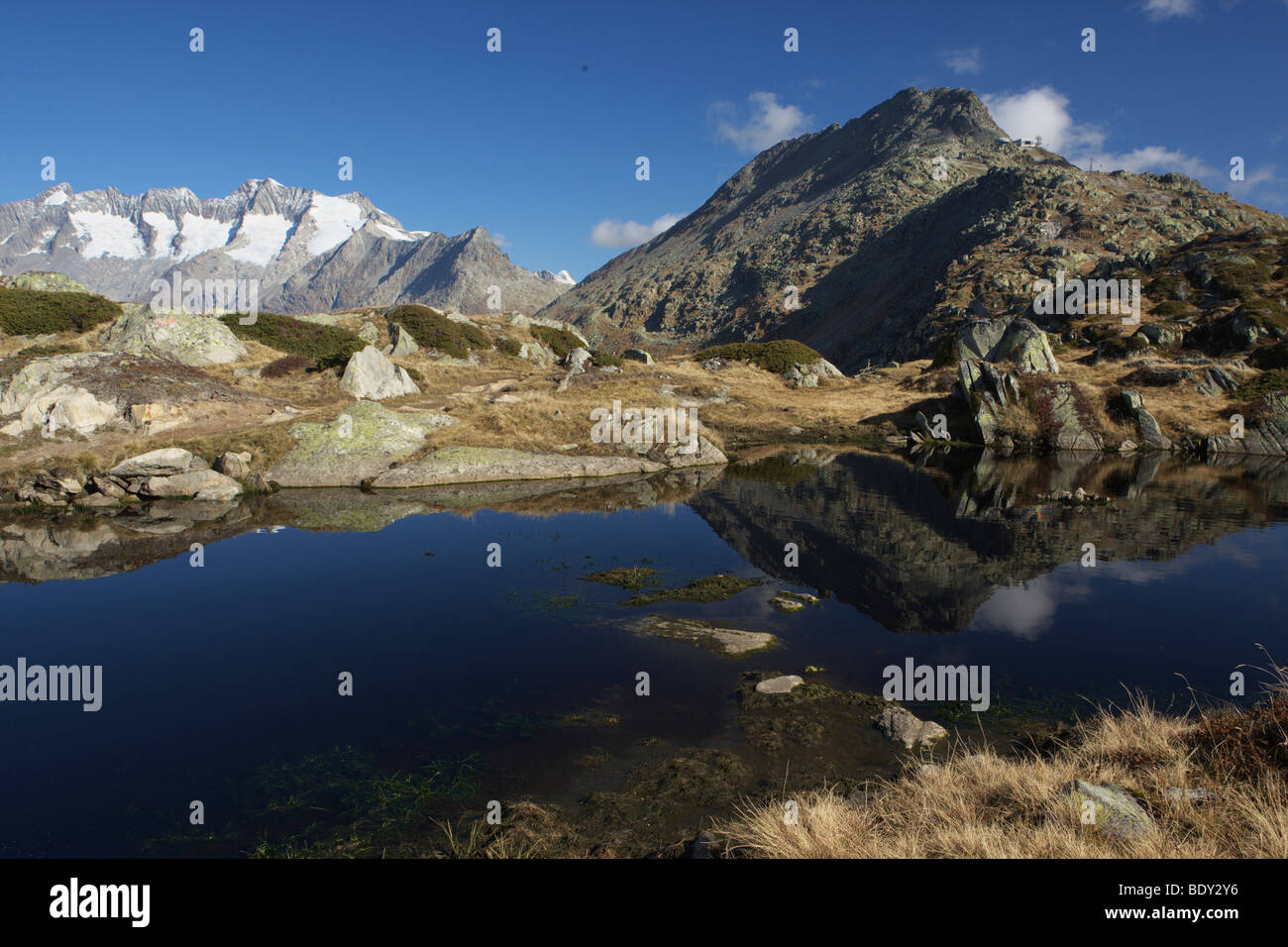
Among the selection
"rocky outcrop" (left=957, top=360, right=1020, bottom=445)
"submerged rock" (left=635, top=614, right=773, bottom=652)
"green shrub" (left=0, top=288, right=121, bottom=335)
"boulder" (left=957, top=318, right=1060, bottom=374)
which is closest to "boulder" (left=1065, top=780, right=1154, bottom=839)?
"submerged rock" (left=635, top=614, right=773, bottom=652)

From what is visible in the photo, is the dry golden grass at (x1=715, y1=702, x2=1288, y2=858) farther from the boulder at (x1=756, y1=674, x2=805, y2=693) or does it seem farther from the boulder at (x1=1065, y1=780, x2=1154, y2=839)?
the boulder at (x1=756, y1=674, x2=805, y2=693)

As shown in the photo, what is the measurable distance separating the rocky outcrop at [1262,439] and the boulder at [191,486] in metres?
59.8

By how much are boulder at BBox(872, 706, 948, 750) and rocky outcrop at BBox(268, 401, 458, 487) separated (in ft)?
88.7

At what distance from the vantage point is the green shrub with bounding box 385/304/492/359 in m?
60.1

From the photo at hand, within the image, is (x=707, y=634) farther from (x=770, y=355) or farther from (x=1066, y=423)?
(x=770, y=355)

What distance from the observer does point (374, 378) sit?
145 ft

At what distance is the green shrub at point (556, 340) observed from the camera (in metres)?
73.2

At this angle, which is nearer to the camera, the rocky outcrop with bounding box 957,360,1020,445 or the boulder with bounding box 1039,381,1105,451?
the boulder with bounding box 1039,381,1105,451

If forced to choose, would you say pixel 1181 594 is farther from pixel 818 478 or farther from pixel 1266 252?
pixel 1266 252

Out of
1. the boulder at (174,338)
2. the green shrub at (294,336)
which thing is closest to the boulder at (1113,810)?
the green shrub at (294,336)

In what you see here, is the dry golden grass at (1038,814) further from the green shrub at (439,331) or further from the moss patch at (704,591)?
the green shrub at (439,331)

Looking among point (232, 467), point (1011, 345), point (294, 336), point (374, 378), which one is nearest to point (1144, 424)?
point (1011, 345)

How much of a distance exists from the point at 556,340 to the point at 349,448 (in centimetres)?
4638
